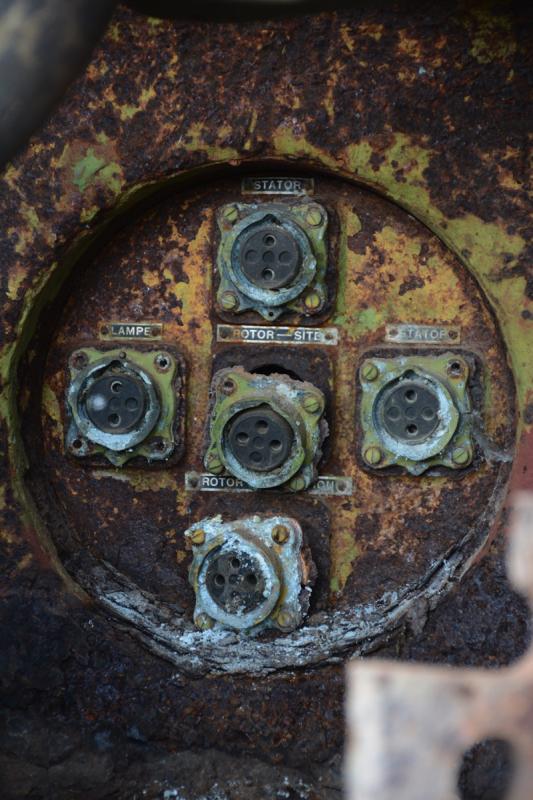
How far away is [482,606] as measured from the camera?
4.58 feet

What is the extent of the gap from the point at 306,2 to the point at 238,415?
30.0 inches

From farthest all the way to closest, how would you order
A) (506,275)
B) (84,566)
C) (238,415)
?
(84,566) < (238,415) < (506,275)

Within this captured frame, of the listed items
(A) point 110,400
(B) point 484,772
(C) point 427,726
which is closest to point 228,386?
(A) point 110,400

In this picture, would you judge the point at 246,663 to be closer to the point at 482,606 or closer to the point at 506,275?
the point at 482,606

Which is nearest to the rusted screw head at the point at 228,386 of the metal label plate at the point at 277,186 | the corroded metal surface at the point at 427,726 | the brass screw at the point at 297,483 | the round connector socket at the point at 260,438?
the round connector socket at the point at 260,438

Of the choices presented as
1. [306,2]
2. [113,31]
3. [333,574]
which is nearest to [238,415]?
[333,574]

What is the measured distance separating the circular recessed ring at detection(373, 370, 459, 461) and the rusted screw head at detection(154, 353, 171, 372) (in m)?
0.31

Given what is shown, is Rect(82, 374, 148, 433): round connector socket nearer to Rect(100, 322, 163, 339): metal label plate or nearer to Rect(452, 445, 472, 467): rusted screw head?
Rect(100, 322, 163, 339): metal label plate

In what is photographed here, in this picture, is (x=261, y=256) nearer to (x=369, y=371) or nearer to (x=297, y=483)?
(x=369, y=371)

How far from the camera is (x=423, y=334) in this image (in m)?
1.49

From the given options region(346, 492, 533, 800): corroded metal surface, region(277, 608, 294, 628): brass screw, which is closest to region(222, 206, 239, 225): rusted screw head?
region(277, 608, 294, 628): brass screw

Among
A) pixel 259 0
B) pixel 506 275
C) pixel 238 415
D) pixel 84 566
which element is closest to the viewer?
pixel 259 0

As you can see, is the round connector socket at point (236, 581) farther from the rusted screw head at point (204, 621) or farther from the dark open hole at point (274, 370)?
the dark open hole at point (274, 370)

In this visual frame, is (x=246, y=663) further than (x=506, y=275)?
Yes
